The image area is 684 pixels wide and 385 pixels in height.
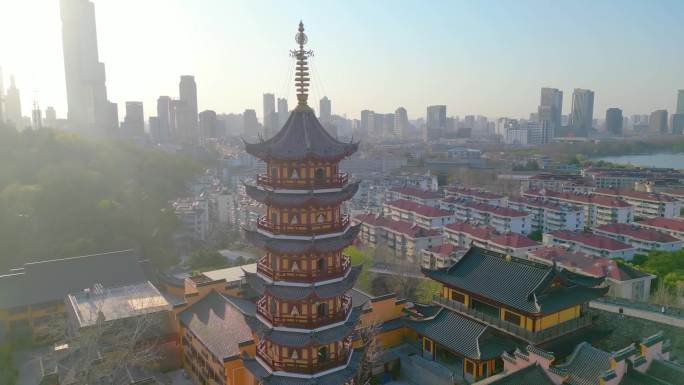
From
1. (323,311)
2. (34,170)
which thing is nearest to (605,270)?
(323,311)

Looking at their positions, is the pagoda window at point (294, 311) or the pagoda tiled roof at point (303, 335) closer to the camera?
the pagoda tiled roof at point (303, 335)

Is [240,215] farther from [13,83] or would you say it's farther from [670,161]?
[670,161]

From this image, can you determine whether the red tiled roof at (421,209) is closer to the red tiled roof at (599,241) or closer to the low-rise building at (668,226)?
the red tiled roof at (599,241)

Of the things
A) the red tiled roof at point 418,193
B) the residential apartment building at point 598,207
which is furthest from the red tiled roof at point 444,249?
the residential apartment building at point 598,207

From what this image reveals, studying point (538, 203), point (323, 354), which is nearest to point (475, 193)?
point (538, 203)

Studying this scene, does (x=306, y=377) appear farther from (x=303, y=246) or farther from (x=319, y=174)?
(x=319, y=174)

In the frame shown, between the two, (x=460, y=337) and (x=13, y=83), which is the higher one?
Result: (x=13, y=83)
